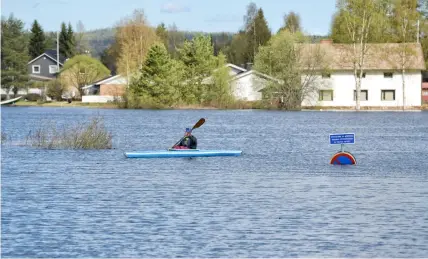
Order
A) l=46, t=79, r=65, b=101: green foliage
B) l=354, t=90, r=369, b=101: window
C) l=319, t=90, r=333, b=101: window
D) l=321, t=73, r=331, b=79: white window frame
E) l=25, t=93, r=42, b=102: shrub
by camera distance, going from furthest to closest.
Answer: l=25, t=93, r=42, b=102: shrub
l=46, t=79, r=65, b=101: green foliage
l=354, t=90, r=369, b=101: window
l=319, t=90, r=333, b=101: window
l=321, t=73, r=331, b=79: white window frame

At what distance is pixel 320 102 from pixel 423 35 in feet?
56.0

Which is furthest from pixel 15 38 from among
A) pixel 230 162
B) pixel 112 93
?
pixel 230 162

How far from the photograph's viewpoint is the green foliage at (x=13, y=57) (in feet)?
352

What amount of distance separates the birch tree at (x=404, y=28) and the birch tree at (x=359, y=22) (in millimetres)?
2122

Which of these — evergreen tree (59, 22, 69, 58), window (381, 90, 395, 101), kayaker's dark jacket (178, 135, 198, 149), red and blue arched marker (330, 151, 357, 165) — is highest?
evergreen tree (59, 22, 69, 58)

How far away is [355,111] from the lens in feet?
311

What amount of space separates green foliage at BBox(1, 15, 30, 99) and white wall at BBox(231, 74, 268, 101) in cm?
2589

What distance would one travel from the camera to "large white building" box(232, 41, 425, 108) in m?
97.2

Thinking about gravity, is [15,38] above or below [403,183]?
above

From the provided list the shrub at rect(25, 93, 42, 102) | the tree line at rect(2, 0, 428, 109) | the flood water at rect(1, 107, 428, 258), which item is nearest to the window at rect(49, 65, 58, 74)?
the shrub at rect(25, 93, 42, 102)

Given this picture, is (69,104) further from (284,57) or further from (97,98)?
(284,57)

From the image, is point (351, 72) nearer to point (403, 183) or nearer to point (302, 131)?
point (302, 131)

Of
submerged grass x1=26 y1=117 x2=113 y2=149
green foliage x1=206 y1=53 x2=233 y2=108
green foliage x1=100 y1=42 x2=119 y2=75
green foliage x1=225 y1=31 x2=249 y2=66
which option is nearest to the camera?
submerged grass x1=26 y1=117 x2=113 y2=149

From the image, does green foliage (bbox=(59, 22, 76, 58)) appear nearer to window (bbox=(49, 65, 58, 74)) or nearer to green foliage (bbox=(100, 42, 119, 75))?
green foliage (bbox=(100, 42, 119, 75))
